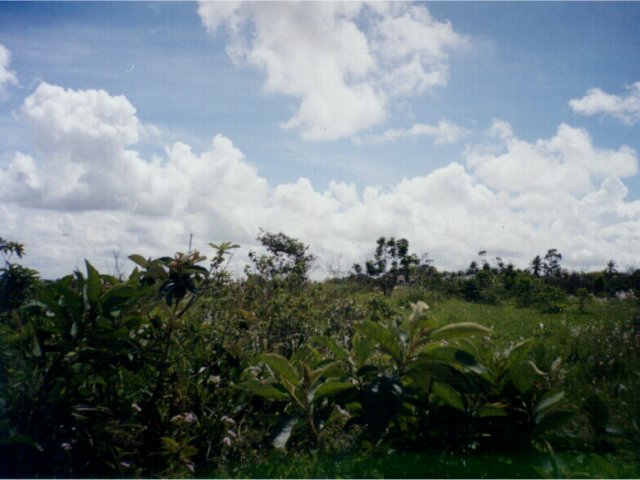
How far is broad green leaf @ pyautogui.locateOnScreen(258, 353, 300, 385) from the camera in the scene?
5.36ft

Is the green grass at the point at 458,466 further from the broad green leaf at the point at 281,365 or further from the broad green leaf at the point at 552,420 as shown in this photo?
the broad green leaf at the point at 281,365

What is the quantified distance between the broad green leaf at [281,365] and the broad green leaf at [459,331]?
57cm

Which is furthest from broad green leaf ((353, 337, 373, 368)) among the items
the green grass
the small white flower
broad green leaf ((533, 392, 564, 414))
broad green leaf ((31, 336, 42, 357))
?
broad green leaf ((31, 336, 42, 357))

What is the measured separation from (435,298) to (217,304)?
11.7 meters

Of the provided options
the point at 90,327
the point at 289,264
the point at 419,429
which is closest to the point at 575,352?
the point at 289,264

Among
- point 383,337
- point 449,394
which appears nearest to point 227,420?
point 383,337

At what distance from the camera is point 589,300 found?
14.3m

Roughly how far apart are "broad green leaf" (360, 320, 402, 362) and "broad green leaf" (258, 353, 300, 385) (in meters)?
0.37

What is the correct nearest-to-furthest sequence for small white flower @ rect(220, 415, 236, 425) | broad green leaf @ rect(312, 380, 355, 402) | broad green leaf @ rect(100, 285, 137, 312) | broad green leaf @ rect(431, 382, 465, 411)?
broad green leaf @ rect(431, 382, 465, 411)
broad green leaf @ rect(312, 380, 355, 402)
broad green leaf @ rect(100, 285, 137, 312)
small white flower @ rect(220, 415, 236, 425)

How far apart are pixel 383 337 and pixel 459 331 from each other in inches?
10.0

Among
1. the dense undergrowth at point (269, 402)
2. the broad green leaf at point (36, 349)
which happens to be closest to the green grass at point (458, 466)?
the dense undergrowth at point (269, 402)

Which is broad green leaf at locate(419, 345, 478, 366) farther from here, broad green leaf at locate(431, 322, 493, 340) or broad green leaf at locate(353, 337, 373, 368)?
broad green leaf at locate(353, 337, 373, 368)

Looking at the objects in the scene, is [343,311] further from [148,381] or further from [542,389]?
[542,389]

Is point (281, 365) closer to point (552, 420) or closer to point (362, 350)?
point (362, 350)
